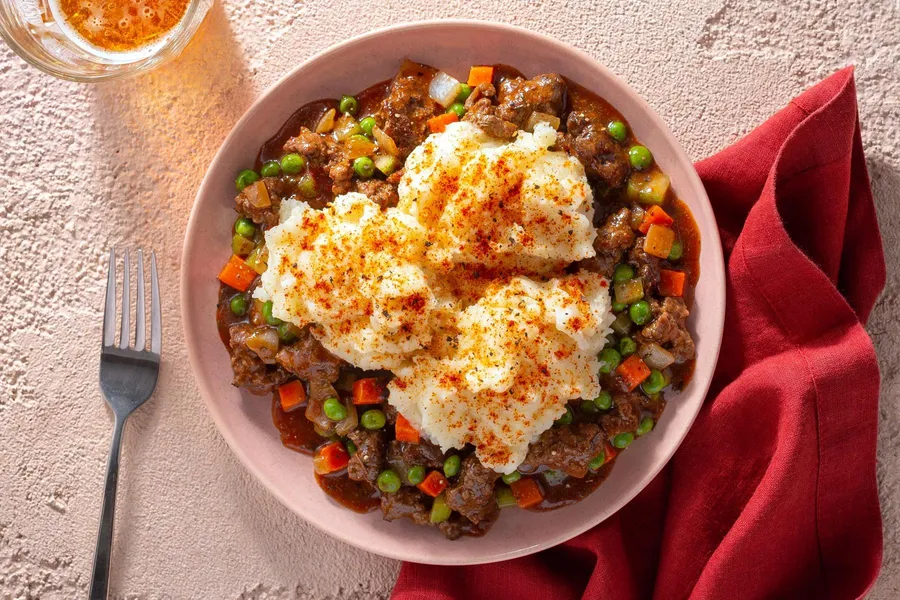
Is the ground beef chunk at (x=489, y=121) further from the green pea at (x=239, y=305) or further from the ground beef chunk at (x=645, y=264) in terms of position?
the green pea at (x=239, y=305)

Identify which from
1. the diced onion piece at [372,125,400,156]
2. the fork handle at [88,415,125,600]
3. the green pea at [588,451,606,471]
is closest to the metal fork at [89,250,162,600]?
the fork handle at [88,415,125,600]

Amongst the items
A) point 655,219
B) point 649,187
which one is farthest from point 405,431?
point 649,187

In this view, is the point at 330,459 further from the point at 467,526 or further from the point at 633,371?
the point at 633,371

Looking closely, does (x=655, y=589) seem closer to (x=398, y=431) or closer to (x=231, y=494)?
(x=398, y=431)

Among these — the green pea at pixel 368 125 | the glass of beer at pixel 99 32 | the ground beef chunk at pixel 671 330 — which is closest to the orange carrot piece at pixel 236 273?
the green pea at pixel 368 125

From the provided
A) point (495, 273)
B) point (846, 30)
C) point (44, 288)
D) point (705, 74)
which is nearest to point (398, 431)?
point (495, 273)
